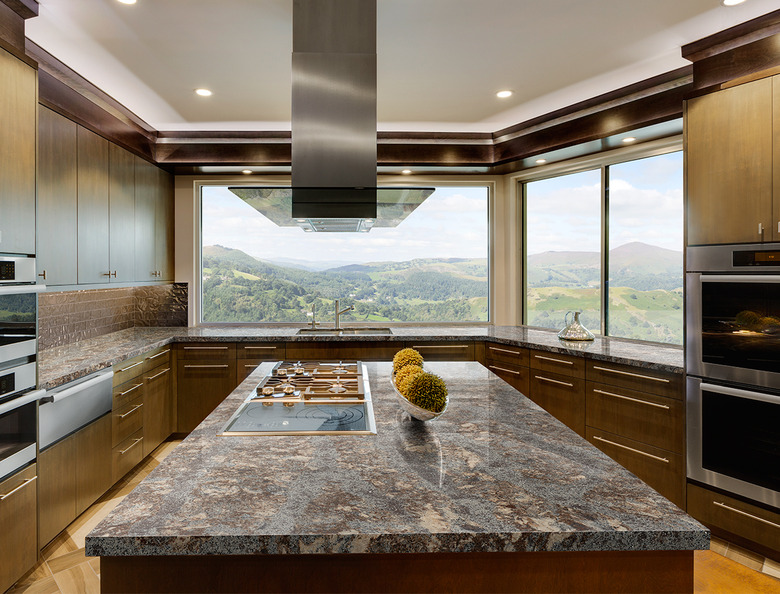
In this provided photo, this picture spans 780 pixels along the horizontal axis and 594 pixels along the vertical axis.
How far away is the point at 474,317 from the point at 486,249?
2.33 feet

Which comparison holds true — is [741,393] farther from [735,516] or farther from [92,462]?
[92,462]

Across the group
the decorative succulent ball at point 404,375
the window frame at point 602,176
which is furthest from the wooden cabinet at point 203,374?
the window frame at point 602,176

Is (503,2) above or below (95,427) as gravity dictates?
above

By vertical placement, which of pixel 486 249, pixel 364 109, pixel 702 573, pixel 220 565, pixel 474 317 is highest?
pixel 364 109

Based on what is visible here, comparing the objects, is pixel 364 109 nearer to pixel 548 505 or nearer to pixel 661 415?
pixel 548 505

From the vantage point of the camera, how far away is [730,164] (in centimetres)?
248

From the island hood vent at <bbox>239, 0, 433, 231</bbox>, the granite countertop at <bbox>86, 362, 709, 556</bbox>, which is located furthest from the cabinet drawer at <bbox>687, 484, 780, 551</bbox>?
the island hood vent at <bbox>239, 0, 433, 231</bbox>

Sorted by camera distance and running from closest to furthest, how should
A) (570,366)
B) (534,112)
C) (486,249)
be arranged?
(570,366) < (534,112) < (486,249)

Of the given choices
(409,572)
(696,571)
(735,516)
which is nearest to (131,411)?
(409,572)

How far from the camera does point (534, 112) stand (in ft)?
13.2

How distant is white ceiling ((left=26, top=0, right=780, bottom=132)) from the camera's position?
7.88 feet

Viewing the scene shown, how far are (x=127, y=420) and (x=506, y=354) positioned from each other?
112 inches

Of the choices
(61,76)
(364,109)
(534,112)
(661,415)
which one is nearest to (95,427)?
(61,76)

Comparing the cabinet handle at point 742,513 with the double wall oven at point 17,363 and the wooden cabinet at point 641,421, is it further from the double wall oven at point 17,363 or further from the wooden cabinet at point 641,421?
the double wall oven at point 17,363
